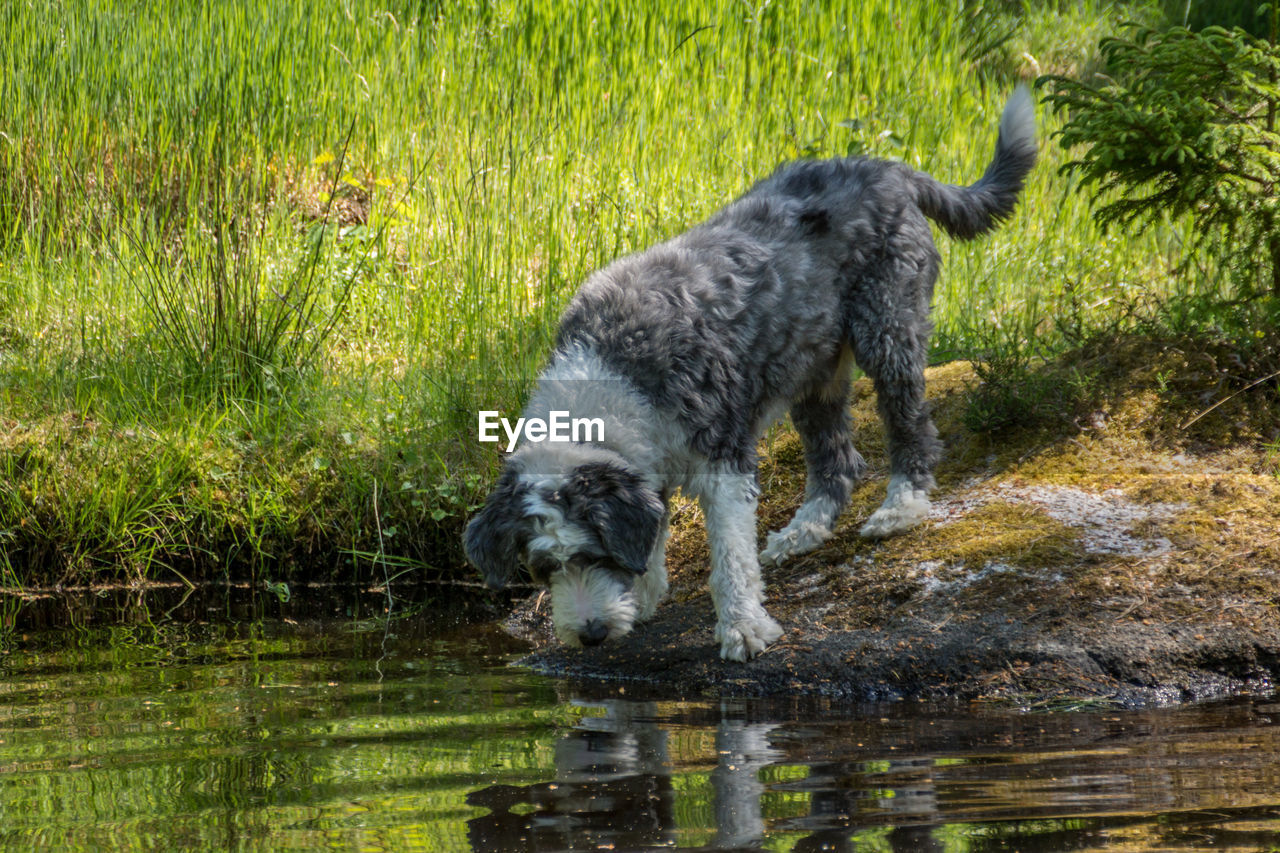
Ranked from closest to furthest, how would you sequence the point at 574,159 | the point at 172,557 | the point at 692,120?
the point at 172,557 < the point at 574,159 < the point at 692,120

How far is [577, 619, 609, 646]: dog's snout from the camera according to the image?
4113 millimetres

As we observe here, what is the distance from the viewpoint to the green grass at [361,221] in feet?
20.2

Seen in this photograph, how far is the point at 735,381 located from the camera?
4.64 m

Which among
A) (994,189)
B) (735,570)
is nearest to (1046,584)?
(735,570)

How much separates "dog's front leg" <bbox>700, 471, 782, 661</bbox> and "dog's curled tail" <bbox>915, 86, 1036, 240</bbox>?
1.65m

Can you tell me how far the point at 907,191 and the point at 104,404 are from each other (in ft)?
13.4

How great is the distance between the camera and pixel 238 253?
6.74 metres

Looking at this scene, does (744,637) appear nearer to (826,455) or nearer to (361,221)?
(826,455)

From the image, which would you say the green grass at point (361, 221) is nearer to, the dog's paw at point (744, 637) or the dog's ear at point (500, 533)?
the dog's ear at point (500, 533)

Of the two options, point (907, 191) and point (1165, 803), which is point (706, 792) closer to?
point (1165, 803)

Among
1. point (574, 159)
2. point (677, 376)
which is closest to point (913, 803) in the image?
point (677, 376)

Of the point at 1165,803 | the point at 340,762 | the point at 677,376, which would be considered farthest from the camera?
the point at 677,376

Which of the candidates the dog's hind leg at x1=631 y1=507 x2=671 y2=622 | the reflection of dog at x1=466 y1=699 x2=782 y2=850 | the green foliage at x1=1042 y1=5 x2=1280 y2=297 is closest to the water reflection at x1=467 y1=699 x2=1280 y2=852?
the reflection of dog at x1=466 y1=699 x2=782 y2=850

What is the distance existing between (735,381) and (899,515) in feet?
3.15
